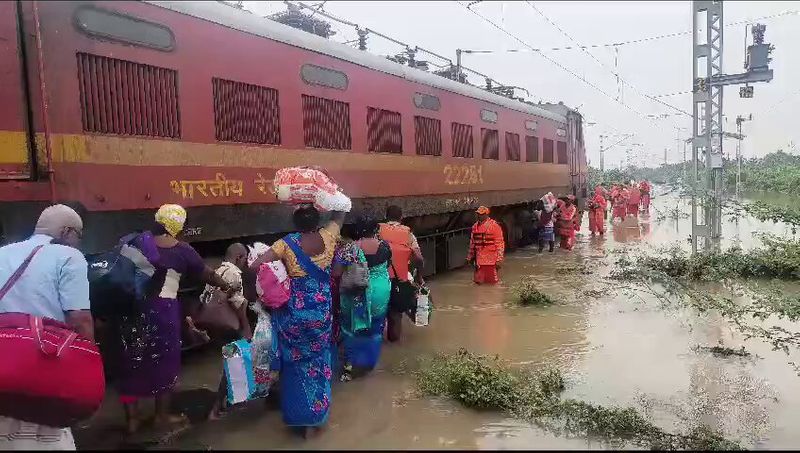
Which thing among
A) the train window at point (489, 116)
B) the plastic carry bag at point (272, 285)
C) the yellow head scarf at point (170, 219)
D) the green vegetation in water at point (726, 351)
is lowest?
the green vegetation in water at point (726, 351)

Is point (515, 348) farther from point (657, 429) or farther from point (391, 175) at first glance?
point (391, 175)

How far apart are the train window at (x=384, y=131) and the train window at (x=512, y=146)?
15.8ft

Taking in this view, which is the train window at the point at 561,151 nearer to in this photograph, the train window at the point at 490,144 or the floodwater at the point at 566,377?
the train window at the point at 490,144

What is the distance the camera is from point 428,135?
9.87m

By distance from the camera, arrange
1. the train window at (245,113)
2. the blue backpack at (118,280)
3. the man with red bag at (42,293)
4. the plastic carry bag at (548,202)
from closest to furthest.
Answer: the man with red bag at (42,293), the blue backpack at (118,280), the train window at (245,113), the plastic carry bag at (548,202)

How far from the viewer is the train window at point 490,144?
473 inches

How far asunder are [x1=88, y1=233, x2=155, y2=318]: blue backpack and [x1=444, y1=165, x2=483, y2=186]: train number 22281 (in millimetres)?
7133

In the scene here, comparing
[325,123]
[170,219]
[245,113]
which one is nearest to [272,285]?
[170,219]

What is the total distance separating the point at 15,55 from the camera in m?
4.19

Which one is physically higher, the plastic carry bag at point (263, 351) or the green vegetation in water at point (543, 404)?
the plastic carry bag at point (263, 351)

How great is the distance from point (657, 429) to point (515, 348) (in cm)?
248

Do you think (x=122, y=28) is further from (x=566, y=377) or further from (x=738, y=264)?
(x=738, y=264)

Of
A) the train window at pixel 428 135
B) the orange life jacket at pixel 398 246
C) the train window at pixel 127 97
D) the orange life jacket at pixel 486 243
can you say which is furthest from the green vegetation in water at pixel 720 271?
the train window at pixel 127 97

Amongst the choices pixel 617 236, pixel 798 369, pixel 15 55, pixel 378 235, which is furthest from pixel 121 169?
pixel 617 236
